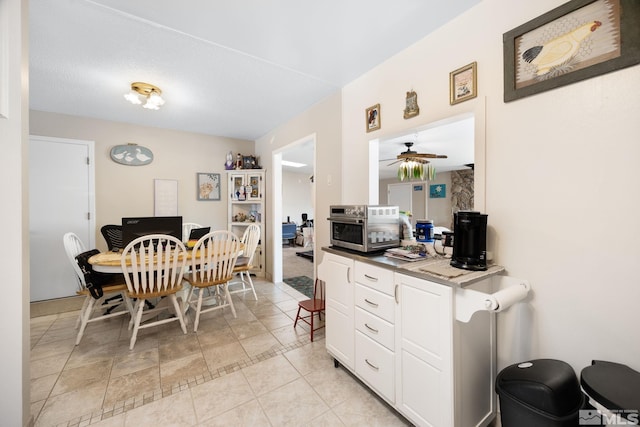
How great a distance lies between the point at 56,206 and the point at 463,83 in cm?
458

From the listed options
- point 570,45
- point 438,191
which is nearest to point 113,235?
point 570,45

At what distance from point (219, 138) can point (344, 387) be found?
161 inches

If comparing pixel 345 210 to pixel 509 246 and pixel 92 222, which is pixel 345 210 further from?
pixel 92 222

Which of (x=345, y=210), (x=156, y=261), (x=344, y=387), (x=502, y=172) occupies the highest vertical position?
(x=502, y=172)

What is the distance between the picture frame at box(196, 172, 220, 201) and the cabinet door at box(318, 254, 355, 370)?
3.03 meters

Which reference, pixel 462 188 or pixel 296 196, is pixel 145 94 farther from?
pixel 462 188

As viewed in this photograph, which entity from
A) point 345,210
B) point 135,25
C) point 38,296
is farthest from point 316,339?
point 38,296

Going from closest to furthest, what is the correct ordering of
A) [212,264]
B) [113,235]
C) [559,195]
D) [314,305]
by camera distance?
[559,195] → [314,305] → [212,264] → [113,235]

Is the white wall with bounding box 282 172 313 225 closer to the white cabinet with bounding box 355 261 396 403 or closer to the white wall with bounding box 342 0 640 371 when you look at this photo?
the white cabinet with bounding box 355 261 396 403

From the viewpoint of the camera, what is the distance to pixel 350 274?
1727 mm

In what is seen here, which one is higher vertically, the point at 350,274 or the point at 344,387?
the point at 350,274

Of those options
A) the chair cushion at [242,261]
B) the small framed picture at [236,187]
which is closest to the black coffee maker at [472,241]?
the chair cushion at [242,261]

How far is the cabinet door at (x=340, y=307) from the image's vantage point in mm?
1722

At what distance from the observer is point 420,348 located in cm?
127
